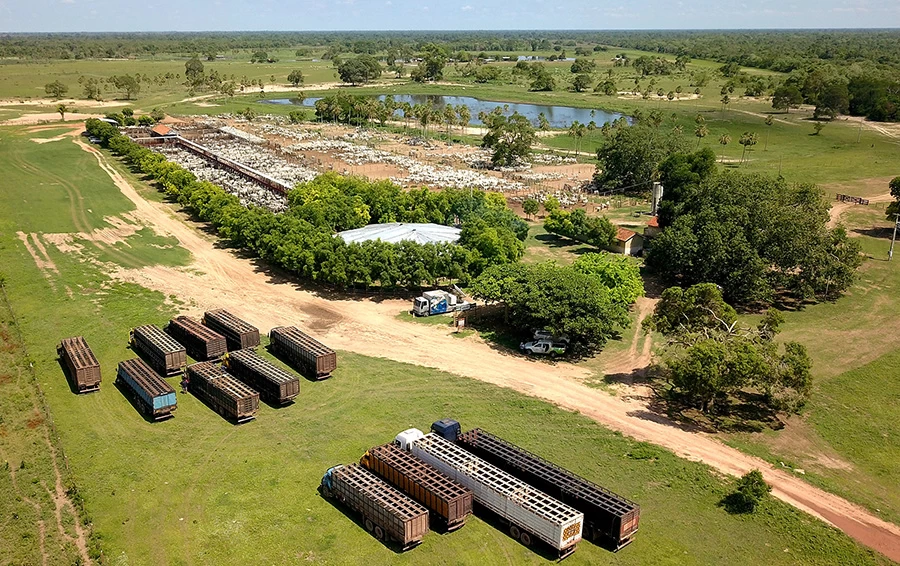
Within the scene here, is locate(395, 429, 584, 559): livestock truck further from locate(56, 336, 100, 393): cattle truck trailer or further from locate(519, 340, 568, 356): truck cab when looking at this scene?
locate(56, 336, 100, 393): cattle truck trailer

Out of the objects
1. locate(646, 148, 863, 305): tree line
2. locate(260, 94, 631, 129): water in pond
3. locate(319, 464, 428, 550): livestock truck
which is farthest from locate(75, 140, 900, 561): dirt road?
locate(260, 94, 631, 129): water in pond

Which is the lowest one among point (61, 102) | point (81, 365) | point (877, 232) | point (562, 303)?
point (877, 232)

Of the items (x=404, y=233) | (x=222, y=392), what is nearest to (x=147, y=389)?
(x=222, y=392)

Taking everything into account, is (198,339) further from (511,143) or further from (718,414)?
(511,143)

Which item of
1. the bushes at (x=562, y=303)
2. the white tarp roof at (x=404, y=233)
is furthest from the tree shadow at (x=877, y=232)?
the white tarp roof at (x=404, y=233)

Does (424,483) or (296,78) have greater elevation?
(296,78)

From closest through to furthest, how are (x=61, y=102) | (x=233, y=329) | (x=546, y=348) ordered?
1. (x=233, y=329)
2. (x=546, y=348)
3. (x=61, y=102)
